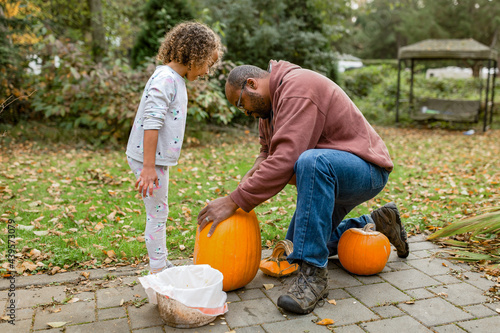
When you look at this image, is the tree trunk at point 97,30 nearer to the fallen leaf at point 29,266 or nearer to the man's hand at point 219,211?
the fallen leaf at point 29,266

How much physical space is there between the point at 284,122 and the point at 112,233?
2004mm

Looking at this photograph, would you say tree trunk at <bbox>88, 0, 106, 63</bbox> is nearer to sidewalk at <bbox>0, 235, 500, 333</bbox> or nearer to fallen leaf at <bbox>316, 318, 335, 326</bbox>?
sidewalk at <bbox>0, 235, 500, 333</bbox>

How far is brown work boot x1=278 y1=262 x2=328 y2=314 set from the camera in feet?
7.96

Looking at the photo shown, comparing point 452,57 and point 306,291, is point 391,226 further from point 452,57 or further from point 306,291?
point 452,57

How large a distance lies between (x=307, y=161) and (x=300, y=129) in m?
0.19

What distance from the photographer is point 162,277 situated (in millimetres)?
2414

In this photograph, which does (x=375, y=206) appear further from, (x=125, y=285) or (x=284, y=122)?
(x=125, y=285)

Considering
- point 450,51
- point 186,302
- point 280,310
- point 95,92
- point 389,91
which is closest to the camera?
point 186,302

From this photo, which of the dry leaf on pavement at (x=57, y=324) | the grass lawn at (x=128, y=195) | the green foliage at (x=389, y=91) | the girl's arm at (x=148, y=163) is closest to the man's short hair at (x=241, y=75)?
the girl's arm at (x=148, y=163)

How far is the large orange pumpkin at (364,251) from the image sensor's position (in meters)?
2.91

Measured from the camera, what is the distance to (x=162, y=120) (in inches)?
106

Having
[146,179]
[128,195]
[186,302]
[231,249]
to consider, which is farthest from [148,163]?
[128,195]

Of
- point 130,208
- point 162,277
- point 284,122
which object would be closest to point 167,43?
point 284,122

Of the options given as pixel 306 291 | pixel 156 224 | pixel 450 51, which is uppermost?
pixel 450 51
